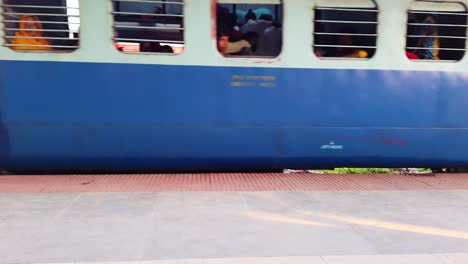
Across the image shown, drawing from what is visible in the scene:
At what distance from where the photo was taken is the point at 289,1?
563 cm

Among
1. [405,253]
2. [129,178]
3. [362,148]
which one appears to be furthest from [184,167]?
[405,253]

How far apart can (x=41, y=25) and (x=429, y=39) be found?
477 cm

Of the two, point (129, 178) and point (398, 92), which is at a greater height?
point (398, 92)

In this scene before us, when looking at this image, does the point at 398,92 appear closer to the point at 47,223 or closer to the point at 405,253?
the point at 405,253

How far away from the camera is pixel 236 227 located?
3975 mm

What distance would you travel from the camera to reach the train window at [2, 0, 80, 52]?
17.8 feet

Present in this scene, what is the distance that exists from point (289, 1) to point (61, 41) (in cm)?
275

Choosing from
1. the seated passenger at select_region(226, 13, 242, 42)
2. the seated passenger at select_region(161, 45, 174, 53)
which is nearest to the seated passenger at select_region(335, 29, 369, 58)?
the seated passenger at select_region(226, 13, 242, 42)

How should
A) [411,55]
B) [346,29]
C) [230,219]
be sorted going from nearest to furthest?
1. [230,219]
2. [346,29]
3. [411,55]

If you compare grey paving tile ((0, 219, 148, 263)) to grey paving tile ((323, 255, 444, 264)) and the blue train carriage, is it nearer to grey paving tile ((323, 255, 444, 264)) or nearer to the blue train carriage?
grey paving tile ((323, 255, 444, 264))

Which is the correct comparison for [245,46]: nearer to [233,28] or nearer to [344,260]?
[233,28]

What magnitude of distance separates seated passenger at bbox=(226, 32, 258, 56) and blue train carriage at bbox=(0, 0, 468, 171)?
0.04 ft

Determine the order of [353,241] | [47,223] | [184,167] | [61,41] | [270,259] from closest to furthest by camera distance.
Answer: [270,259], [353,241], [47,223], [61,41], [184,167]

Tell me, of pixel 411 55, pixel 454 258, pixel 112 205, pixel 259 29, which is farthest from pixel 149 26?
pixel 454 258
